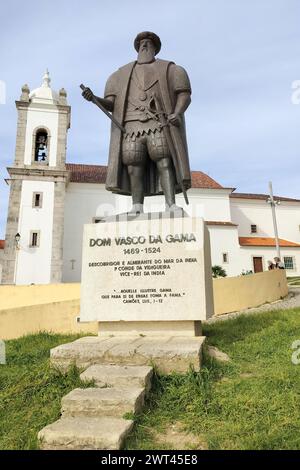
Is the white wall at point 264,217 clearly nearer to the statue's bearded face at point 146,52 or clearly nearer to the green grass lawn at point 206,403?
the statue's bearded face at point 146,52

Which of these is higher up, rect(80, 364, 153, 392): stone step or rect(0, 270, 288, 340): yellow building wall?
rect(0, 270, 288, 340): yellow building wall

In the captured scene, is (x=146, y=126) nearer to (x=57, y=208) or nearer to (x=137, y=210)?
(x=137, y=210)

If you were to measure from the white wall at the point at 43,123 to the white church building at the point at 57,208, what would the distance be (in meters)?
0.07

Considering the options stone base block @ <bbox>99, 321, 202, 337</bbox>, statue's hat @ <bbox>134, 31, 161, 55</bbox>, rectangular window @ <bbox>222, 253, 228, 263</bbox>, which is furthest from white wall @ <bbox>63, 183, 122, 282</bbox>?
stone base block @ <bbox>99, 321, 202, 337</bbox>

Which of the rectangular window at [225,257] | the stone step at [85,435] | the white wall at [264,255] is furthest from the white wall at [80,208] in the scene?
the stone step at [85,435]

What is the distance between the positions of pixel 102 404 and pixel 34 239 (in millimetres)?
25037

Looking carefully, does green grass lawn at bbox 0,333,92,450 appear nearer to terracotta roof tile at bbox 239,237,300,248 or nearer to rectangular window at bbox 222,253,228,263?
rectangular window at bbox 222,253,228,263

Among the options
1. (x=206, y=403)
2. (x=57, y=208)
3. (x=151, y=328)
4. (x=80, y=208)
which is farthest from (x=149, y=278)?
(x=80, y=208)

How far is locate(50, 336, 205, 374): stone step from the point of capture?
3281 millimetres

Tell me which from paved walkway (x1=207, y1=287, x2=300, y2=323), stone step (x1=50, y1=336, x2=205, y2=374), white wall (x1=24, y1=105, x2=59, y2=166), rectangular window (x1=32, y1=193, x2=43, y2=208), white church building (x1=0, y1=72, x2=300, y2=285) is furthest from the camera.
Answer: white wall (x1=24, y1=105, x2=59, y2=166)

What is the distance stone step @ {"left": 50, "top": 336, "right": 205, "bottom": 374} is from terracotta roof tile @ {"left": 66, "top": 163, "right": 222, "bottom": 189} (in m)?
29.8

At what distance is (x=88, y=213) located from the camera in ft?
105

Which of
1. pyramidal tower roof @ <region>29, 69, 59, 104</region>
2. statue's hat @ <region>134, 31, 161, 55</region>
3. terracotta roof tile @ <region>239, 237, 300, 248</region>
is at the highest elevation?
pyramidal tower roof @ <region>29, 69, 59, 104</region>
